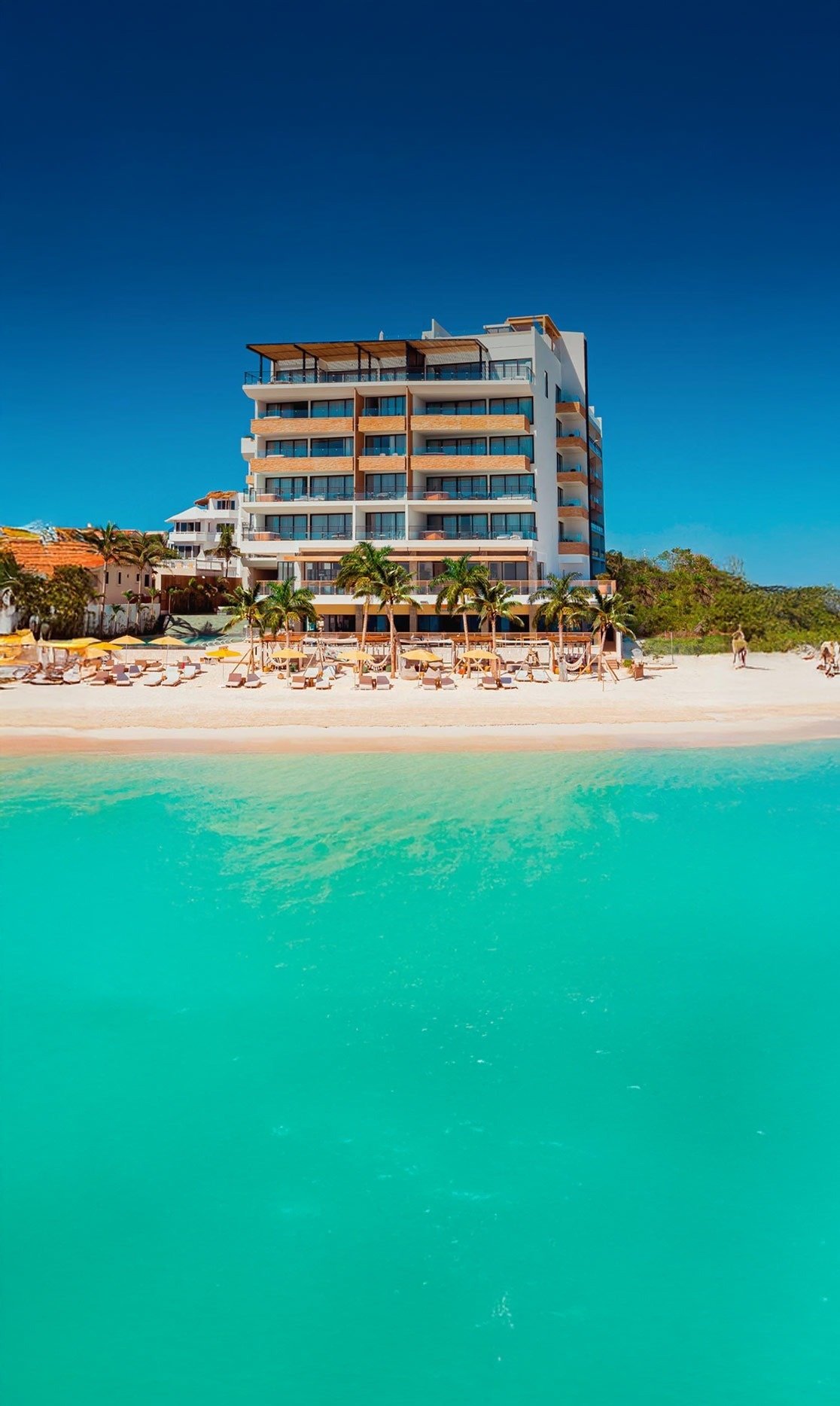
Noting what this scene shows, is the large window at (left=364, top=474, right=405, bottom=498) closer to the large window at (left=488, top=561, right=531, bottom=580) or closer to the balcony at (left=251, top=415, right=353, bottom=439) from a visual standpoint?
the balcony at (left=251, top=415, right=353, bottom=439)

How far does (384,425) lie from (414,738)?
32804 millimetres

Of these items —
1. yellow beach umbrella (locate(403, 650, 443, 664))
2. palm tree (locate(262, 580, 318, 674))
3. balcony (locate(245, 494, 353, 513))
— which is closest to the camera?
yellow beach umbrella (locate(403, 650, 443, 664))

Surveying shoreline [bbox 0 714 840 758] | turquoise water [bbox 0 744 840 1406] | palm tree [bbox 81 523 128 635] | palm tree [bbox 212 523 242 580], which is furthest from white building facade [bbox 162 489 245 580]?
turquoise water [bbox 0 744 840 1406]

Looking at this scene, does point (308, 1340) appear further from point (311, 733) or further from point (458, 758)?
point (311, 733)

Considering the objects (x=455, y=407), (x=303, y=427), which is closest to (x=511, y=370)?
(x=455, y=407)

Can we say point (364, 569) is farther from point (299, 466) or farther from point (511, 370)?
point (511, 370)

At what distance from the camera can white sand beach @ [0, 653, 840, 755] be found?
2705 cm

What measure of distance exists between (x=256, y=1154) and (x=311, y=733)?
2109cm

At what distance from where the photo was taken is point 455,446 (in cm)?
5659

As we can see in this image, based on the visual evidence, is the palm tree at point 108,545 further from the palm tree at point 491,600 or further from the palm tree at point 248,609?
the palm tree at point 491,600

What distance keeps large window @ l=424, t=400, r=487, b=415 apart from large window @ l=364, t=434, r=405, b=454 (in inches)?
101

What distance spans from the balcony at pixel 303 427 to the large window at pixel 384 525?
209 inches

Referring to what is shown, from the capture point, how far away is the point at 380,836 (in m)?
16.9

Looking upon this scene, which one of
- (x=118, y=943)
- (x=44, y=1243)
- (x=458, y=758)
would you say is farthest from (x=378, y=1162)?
(x=458, y=758)
